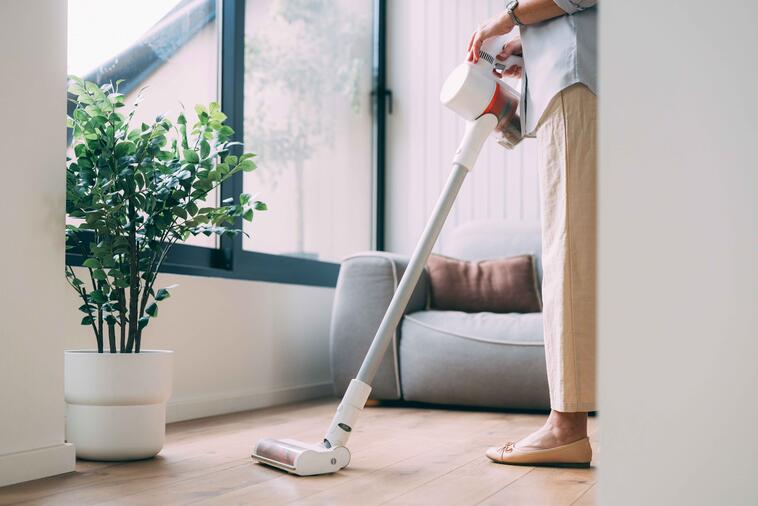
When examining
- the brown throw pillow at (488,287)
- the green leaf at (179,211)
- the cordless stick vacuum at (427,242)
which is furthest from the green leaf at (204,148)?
the brown throw pillow at (488,287)

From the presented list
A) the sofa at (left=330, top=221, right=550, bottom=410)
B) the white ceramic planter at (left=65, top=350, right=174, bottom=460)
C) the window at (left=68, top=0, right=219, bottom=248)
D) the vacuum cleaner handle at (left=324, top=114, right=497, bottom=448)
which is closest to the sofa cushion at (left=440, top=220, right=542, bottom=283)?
the sofa at (left=330, top=221, right=550, bottom=410)

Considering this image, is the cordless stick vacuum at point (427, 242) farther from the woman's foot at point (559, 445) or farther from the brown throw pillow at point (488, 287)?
the brown throw pillow at point (488, 287)

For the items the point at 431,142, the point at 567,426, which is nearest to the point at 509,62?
the point at 567,426

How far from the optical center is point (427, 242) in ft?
5.51

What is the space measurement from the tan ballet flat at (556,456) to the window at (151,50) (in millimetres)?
1292

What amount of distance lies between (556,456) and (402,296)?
46 cm

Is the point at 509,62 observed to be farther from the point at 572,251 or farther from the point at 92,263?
the point at 92,263

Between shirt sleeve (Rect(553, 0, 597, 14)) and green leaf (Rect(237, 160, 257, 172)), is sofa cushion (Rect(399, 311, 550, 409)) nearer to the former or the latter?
green leaf (Rect(237, 160, 257, 172))

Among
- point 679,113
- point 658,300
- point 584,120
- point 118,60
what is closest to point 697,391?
point 658,300

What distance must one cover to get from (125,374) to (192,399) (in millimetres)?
854

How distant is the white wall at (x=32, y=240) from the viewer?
1.47 meters

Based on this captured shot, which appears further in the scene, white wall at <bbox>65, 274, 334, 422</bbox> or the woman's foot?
white wall at <bbox>65, 274, 334, 422</bbox>

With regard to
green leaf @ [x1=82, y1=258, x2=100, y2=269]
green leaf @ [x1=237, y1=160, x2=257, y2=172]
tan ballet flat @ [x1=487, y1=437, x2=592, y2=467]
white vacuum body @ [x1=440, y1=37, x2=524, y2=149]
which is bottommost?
tan ballet flat @ [x1=487, y1=437, x2=592, y2=467]

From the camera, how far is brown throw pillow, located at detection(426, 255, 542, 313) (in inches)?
123
